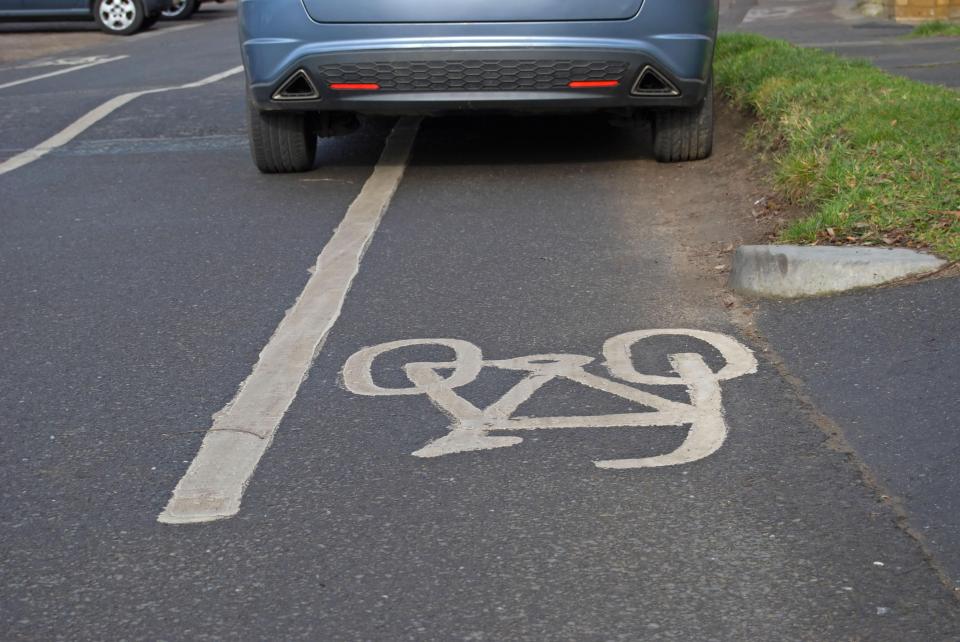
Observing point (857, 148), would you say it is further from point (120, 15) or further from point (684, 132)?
point (120, 15)

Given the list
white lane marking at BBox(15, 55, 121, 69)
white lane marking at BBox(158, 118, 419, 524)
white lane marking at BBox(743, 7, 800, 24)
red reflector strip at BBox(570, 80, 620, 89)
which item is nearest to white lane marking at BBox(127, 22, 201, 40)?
white lane marking at BBox(15, 55, 121, 69)

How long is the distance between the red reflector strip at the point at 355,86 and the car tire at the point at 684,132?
5.17 feet

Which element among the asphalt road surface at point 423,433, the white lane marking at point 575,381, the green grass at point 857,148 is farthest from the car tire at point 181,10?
the white lane marking at point 575,381

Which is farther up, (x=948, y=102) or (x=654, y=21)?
(x=654, y=21)

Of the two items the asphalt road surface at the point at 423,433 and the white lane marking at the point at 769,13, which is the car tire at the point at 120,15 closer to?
the white lane marking at the point at 769,13

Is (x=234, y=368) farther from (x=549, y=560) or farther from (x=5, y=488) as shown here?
(x=549, y=560)

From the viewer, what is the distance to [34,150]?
28.9 feet

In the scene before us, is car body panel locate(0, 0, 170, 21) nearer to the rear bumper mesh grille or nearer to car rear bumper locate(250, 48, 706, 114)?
car rear bumper locate(250, 48, 706, 114)

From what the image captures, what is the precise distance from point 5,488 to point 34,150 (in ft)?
18.8

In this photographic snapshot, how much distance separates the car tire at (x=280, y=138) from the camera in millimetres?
7293

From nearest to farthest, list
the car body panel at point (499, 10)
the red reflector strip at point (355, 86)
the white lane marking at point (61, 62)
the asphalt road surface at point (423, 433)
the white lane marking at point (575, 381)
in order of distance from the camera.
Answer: the asphalt road surface at point (423, 433) → the white lane marking at point (575, 381) → the car body panel at point (499, 10) → the red reflector strip at point (355, 86) → the white lane marking at point (61, 62)

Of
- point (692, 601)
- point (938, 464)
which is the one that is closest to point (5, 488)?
point (692, 601)

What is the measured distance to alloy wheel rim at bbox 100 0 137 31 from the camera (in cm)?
2209

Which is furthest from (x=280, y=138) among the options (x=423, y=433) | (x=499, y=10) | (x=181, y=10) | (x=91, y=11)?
(x=181, y=10)
